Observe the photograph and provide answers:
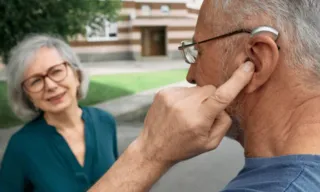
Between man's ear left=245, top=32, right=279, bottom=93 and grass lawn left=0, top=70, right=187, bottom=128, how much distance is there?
837cm

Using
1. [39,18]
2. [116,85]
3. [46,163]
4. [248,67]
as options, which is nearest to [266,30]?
[248,67]

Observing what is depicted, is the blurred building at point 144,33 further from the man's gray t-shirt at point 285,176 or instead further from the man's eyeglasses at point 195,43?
the man's gray t-shirt at point 285,176

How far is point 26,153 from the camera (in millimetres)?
2365

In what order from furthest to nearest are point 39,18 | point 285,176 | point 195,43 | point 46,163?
point 39,18 → point 46,163 → point 195,43 → point 285,176

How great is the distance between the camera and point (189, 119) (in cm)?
120

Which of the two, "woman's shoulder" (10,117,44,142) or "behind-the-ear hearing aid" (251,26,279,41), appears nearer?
"behind-the-ear hearing aid" (251,26,279,41)

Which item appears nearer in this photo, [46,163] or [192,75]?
[192,75]

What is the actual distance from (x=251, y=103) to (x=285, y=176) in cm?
30

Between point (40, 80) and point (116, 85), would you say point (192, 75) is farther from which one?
point (116, 85)

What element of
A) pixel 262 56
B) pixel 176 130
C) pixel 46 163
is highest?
pixel 262 56

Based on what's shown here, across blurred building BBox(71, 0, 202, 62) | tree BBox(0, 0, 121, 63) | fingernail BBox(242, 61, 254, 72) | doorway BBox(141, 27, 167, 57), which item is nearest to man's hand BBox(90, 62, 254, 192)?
fingernail BBox(242, 61, 254, 72)

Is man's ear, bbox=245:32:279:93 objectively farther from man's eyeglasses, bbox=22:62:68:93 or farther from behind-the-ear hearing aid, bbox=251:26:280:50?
man's eyeglasses, bbox=22:62:68:93

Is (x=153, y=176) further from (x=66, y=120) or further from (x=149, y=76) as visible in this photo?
(x=149, y=76)

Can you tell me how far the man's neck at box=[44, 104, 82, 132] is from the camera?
102 inches
